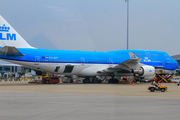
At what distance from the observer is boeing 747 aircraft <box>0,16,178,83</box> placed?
30172mm

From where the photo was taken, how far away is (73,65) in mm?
33281


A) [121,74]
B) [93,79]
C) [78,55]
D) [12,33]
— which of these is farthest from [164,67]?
[12,33]

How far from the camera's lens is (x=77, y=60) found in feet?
110

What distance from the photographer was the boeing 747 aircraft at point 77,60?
3017 cm

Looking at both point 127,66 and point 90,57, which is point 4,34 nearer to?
point 90,57
